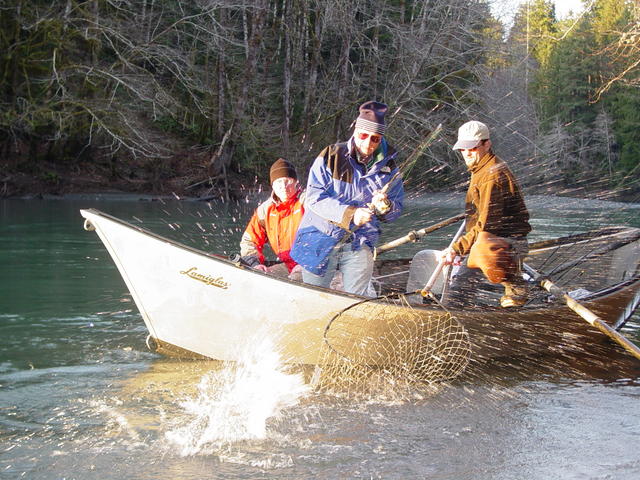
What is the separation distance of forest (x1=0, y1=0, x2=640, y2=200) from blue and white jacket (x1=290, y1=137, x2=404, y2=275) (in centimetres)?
1398

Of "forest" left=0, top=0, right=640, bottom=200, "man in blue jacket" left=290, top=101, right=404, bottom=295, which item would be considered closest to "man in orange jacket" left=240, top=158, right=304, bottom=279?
"man in blue jacket" left=290, top=101, right=404, bottom=295

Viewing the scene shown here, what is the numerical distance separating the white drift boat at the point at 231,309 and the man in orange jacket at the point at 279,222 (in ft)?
2.41

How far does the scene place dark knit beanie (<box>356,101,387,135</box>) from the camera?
558 centimetres

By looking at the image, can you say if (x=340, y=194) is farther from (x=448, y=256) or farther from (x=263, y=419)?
(x=263, y=419)

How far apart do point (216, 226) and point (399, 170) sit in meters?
12.7

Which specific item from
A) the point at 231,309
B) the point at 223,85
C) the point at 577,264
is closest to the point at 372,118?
the point at 231,309

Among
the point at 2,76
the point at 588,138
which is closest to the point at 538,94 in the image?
the point at 588,138

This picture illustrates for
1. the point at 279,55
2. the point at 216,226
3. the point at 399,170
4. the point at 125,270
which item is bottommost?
the point at 216,226

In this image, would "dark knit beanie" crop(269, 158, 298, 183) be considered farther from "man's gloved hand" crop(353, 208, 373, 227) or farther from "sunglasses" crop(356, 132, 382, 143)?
"man's gloved hand" crop(353, 208, 373, 227)

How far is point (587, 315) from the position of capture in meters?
5.95

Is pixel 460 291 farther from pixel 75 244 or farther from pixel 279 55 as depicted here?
pixel 279 55

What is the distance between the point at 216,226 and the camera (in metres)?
18.4

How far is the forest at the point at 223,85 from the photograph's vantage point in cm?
2102

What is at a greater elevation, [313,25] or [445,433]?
[313,25]
